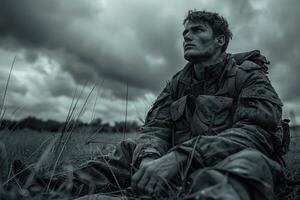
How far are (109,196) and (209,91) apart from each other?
56.9 inches

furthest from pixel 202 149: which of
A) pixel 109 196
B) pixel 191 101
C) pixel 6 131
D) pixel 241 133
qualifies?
pixel 6 131

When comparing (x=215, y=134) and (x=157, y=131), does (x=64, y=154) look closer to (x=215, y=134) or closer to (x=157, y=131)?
(x=157, y=131)

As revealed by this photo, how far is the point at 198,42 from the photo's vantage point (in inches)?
152

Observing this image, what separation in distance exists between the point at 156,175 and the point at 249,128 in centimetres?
86

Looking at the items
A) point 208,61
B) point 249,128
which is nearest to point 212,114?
point 249,128

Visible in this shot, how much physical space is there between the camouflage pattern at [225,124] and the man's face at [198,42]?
0.20 m

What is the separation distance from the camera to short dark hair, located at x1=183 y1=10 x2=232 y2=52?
412 cm

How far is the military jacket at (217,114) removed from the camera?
2.57 m

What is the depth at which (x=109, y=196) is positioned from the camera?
9.10ft

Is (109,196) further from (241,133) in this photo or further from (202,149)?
(241,133)

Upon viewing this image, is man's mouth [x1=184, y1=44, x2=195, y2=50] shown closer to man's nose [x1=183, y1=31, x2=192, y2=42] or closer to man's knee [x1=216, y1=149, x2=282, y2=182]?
man's nose [x1=183, y1=31, x2=192, y2=42]

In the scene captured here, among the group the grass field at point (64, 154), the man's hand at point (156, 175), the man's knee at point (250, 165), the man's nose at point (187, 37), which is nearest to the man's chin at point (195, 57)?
the man's nose at point (187, 37)

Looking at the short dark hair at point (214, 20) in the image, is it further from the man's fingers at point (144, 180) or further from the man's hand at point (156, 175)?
the man's fingers at point (144, 180)

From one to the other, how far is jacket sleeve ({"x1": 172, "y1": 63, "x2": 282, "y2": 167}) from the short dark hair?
1.03m
